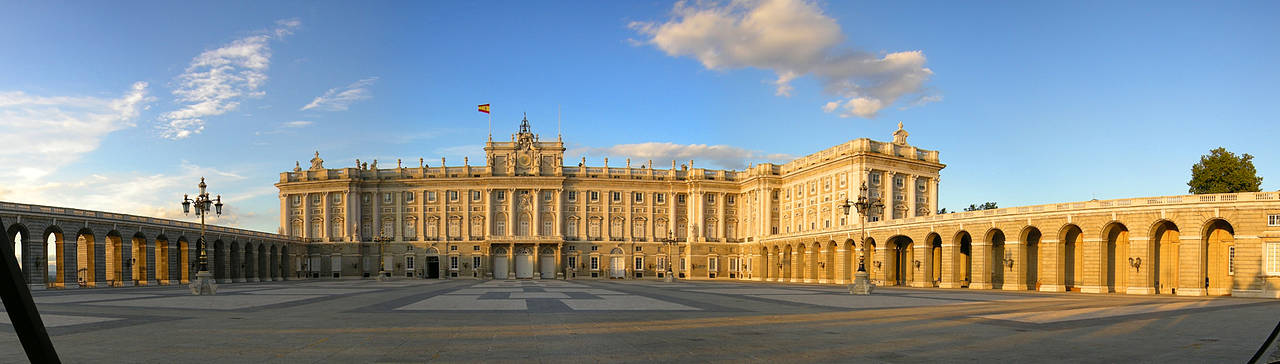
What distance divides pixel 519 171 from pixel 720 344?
90.6 m

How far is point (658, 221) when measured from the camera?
105 m

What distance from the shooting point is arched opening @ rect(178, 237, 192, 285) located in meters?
69.3

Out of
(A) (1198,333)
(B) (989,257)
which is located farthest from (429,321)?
(B) (989,257)

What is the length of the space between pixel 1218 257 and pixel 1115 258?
231 inches

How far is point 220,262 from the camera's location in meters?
79.9

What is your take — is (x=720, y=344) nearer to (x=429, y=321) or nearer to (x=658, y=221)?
(x=429, y=321)

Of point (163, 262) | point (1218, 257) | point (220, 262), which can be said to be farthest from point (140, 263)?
point (1218, 257)

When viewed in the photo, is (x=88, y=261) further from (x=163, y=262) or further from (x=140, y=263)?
(x=163, y=262)

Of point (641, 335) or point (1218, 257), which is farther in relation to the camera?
point (1218, 257)

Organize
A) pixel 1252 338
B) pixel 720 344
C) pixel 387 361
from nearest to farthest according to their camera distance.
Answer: pixel 387 361, pixel 720 344, pixel 1252 338

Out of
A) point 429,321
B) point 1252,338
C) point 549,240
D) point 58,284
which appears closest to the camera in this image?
point 1252,338

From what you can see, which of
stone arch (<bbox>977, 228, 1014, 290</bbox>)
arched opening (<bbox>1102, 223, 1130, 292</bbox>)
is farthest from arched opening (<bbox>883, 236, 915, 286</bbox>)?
arched opening (<bbox>1102, 223, 1130, 292</bbox>)

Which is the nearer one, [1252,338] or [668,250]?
[1252,338]

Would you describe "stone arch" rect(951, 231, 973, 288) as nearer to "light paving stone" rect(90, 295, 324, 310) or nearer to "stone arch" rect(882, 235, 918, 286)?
"stone arch" rect(882, 235, 918, 286)
